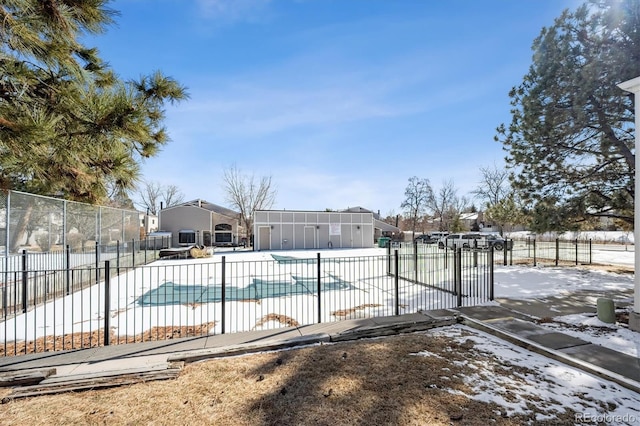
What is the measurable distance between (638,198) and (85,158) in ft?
29.1

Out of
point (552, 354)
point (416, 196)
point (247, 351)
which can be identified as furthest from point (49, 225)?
point (416, 196)

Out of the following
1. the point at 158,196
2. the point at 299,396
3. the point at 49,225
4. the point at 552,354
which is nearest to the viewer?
the point at 299,396

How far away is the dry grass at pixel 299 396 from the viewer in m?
2.76

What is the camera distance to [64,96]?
3.59 meters

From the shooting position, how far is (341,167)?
31.4 m

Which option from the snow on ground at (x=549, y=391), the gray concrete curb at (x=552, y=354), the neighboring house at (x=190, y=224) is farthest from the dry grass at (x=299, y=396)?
the neighboring house at (x=190, y=224)

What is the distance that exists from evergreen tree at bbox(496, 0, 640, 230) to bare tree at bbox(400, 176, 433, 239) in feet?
102

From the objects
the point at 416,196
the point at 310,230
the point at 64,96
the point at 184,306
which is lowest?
the point at 184,306

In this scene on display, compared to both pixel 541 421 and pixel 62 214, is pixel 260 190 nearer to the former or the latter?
pixel 62 214

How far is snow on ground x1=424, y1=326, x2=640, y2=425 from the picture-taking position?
287cm

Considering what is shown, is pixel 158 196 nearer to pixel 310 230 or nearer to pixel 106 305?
pixel 310 230

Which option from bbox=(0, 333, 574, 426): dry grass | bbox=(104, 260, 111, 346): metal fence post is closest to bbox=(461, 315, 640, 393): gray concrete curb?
bbox=(0, 333, 574, 426): dry grass

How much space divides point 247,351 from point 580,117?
12.5 meters

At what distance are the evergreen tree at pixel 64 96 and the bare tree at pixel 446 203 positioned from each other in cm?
4189
